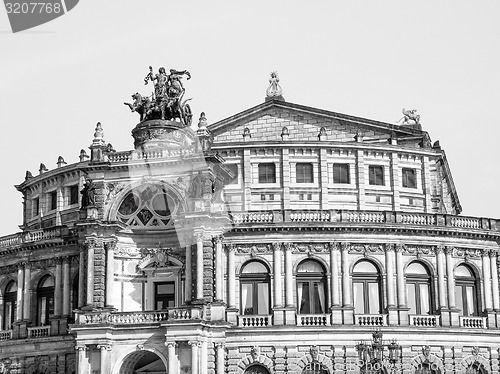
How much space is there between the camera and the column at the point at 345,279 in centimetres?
6219

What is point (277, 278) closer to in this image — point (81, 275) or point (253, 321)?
point (253, 321)

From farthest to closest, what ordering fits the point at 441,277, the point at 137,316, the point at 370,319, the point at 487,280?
the point at 487,280 < the point at 441,277 < the point at 370,319 < the point at 137,316

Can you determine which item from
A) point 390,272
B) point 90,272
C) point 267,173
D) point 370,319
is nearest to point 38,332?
point 90,272

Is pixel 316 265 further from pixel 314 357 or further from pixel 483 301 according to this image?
pixel 483 301

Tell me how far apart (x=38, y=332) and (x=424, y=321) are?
88.0ft

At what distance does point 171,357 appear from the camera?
5716 centimetres

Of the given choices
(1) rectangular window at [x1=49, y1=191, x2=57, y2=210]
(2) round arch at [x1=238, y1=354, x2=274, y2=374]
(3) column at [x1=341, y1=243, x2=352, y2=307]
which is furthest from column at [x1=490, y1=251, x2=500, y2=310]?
(1) rectangular window at [x1=49, y1=191, x2=57, y2=210]

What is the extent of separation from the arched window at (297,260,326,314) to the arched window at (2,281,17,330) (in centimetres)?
2214

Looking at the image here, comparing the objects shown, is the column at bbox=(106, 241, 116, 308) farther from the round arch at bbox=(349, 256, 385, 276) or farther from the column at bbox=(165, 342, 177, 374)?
the round arch at bbox=(349, 256, 385, 276)

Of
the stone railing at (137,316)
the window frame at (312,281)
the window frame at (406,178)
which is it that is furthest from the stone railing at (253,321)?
the window frame at (406,178)

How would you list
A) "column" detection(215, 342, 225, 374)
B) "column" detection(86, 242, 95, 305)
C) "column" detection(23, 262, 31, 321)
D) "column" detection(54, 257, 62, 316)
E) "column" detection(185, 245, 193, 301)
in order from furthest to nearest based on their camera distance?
"column" detection(23, 262, 31, 321) < "column" detection(54, 257, 62, 316) < "column" detection(86, 242, 95, 305) < "column" detection(185, 245, 193, 301) < "column" detection(215, 342, 225, 374)

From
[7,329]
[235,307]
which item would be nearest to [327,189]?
[235,307]

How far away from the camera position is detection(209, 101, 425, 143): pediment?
7506 cm

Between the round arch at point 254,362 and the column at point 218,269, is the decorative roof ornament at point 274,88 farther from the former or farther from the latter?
the round arch at point 254,362
